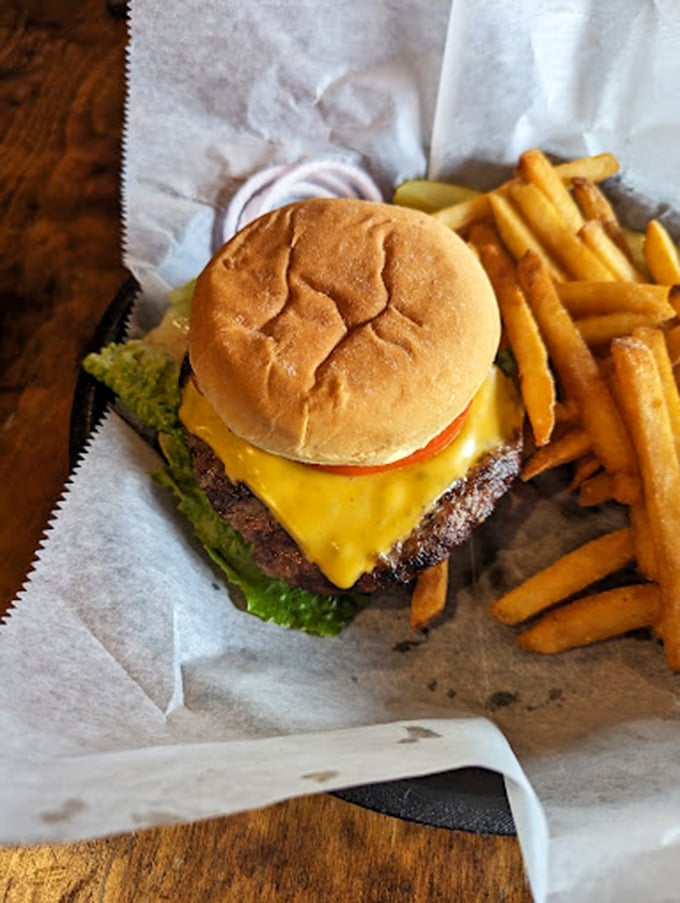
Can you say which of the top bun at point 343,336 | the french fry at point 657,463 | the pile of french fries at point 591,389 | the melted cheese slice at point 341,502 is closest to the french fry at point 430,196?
the pile of french fries at point 591,389

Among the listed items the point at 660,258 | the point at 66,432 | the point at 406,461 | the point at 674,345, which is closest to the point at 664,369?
the point at 674,345

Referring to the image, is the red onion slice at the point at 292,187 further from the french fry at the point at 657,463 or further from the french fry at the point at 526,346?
the french fry at the point at 657,463

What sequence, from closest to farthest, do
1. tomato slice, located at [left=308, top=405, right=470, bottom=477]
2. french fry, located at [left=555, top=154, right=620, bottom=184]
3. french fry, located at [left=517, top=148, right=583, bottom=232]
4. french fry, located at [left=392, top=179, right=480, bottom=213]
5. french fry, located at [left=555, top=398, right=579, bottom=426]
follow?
1. tomato slice, located at [left=308, top=405, right=470, bottom=477]
2. french fry, located at [left=555, top=398, right=579, bottom=426]
3. french fry, located at [left=517, top=148, right=583, bottom=232]
4. french fry, located at [left=555, top=154, right=620, bottom=184]
5. french fry, located at [left=392, top=179, right=480, bottom=213]

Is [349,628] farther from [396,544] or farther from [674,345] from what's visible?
[674,345]

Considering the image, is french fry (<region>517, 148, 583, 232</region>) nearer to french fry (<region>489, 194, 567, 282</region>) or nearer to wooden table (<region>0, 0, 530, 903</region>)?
french fry (<region>489, 194, 567, 282</region>)

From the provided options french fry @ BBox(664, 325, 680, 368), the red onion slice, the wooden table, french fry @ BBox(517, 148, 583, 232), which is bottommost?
the wooden table

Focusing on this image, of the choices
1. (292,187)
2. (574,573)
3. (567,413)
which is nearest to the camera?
(574,573)

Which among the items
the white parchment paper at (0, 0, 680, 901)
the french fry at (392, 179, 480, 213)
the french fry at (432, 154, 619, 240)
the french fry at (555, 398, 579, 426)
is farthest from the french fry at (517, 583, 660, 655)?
the french fry at (392, 179, 480, 213)
